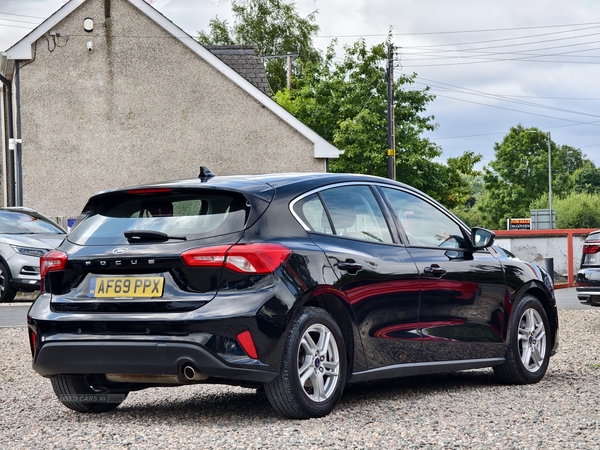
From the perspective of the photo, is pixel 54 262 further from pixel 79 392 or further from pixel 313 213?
pixel 313 213

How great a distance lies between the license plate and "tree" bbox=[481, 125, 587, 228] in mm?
99840

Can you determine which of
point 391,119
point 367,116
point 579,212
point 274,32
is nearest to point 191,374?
point 391,119

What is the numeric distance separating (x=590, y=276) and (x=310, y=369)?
7584 millimetres

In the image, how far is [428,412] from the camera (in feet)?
21.2

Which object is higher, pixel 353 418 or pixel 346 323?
pixel 346 323

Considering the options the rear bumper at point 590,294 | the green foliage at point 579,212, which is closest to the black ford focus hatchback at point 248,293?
the rear bumper at point 590,294

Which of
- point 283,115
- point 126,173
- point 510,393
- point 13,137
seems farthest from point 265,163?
point 510,393

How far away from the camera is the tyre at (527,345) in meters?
7.84

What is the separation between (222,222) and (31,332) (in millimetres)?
1421

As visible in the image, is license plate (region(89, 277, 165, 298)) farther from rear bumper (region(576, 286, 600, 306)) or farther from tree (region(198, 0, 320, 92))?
tree (region(198, 0, 320, 92))

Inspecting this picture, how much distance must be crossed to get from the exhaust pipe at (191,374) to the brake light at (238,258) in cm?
57

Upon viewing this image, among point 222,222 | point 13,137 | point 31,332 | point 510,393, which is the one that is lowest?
point 510,393

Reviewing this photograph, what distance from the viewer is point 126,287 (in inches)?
238

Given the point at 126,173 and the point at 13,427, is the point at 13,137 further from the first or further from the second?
the point at 13,427
